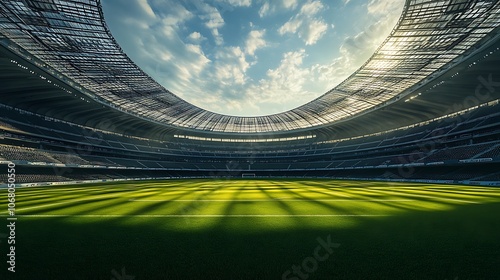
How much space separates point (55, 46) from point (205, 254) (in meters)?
32.1

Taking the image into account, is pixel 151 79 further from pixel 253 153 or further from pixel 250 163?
pixel 253 153

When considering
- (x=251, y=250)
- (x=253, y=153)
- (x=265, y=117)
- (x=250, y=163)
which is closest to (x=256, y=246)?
(x=251, y=250)

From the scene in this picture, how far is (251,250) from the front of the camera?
5363 millimetres

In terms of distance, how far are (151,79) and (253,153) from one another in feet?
149

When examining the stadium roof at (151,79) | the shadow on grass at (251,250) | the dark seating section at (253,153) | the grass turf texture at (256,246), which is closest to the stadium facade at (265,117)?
the stadium roof at (151,79)

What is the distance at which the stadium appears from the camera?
199 inches

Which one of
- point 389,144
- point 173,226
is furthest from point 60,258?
point 389,144

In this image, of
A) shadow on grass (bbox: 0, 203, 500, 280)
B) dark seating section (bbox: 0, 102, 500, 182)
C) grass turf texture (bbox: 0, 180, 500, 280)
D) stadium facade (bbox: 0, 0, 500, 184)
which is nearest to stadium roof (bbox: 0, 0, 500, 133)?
stadium facade (bbox: 0, 0, 500, 184)

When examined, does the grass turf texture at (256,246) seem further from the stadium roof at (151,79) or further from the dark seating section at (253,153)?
the dark seating section at (253,153)

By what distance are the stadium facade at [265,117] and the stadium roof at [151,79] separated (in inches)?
5.6

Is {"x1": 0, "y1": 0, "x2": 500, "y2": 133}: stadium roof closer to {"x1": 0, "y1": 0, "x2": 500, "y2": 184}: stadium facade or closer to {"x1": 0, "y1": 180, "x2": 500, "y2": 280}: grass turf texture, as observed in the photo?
{"x1": 0, "y1": 0, "x2": 500, "y2": 184}: stadium facade

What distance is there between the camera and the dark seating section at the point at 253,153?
31.5 metres

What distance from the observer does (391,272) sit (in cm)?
417

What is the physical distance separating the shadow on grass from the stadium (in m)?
0.05
